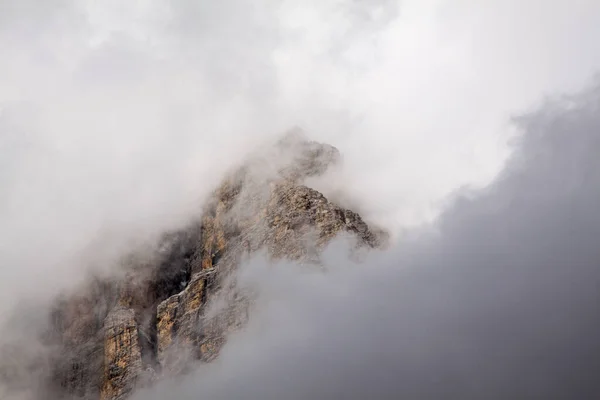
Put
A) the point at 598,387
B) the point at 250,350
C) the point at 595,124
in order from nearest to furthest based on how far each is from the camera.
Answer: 1. the point at 598,387
2. the point at 250,350
3. the point at 595,124

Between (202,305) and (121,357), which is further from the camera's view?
(202,305)

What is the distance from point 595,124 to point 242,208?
5339 inches

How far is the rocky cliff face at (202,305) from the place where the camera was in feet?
529

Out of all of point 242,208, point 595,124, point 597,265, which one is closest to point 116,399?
point 242,208

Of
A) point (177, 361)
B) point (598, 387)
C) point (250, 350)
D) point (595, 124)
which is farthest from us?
point (595, 124)

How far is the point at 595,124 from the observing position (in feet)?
651

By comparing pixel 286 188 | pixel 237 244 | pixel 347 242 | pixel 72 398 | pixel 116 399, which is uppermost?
pixel 286 188

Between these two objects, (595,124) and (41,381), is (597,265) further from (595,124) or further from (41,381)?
(41,381)

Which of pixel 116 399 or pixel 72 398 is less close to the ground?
pixel 72 398

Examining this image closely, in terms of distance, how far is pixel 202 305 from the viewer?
168 metres

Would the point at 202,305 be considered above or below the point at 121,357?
above

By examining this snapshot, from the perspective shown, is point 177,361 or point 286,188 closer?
point 177,361

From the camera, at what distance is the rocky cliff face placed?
161 m

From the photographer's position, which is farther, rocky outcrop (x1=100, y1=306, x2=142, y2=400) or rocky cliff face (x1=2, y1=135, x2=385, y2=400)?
rocky cliff face (x1=2, y1=135, x2=385, y2=400)
